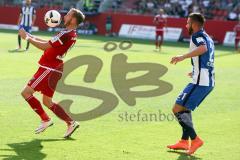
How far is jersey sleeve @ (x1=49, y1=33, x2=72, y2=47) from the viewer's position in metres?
9.87

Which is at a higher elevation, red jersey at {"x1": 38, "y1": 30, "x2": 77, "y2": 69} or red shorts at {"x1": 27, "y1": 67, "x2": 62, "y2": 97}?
red jersey at {"x1": 38, "y1": 30, "x2": 77, "y2": 69}

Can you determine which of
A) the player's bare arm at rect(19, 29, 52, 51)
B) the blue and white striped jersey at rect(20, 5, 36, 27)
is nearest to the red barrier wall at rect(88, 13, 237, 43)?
the blue and white striped jersey at rect(20, 5, 36, 27)

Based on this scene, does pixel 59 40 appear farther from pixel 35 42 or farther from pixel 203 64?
pixel 203 64

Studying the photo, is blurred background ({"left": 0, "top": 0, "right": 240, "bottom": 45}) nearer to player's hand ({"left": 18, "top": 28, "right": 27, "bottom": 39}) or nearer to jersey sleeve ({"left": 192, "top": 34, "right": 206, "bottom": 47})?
jersey sleeve ({"left": 192, "top": 34, "right": 206, "bottom": 47})

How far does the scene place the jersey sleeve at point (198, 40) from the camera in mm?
9148

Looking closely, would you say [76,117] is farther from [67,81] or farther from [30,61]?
[30,61]

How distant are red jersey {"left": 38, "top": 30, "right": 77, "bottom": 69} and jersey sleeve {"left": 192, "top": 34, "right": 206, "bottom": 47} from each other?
6.92ft

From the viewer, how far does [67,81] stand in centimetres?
1725

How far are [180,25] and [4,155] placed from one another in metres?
31.6

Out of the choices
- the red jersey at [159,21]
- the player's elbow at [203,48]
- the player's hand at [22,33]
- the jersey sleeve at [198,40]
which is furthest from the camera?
the red jersey at [159,21]

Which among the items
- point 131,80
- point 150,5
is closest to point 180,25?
point 150,5

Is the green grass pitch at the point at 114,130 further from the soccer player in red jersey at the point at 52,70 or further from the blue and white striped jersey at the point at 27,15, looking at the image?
the blue and white striped jersey at the point at 27,15

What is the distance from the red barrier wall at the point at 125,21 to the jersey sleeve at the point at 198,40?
1142 inches

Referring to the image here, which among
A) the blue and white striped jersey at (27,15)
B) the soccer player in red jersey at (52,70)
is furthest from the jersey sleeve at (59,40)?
the blue and white striped jersey at (27,15)
